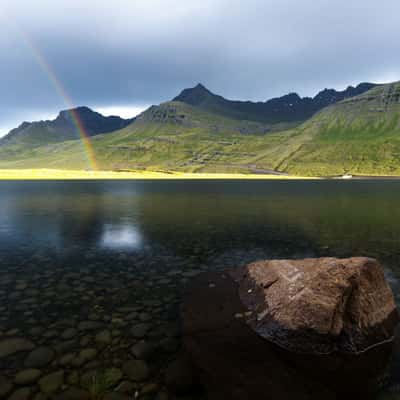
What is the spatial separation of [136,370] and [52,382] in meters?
2.41

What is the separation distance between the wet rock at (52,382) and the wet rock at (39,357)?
69 cm

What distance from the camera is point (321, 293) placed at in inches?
416

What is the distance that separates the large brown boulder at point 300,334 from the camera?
8180mm

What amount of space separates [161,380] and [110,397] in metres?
1.49

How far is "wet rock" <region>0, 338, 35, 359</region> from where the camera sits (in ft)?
30.8

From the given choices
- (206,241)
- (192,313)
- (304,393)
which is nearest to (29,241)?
(206,241)

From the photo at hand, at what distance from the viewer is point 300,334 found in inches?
398

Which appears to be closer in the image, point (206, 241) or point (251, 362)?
point (251, 362)

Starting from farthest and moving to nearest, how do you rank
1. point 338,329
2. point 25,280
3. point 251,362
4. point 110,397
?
point 25,280
point 338,329
point 251,362
point 110,397

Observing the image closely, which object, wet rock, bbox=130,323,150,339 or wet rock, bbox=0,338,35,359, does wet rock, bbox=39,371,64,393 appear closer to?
wet rock, bbox=0,338,35,359

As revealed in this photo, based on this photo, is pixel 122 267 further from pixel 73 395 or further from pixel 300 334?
pixel 300 334

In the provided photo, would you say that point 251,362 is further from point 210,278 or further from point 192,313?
point 210,278

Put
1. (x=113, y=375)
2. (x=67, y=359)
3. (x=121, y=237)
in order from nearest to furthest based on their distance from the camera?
(x=113, y=375)
(x=67, y=359)
(x=121, y=237)

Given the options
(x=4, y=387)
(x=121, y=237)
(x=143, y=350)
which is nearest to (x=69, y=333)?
(x=4, y=387)
